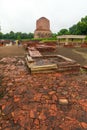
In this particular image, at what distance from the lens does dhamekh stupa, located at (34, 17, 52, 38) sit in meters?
43.7

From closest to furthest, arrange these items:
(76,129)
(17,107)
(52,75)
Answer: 1. (76,129)
2. (17,107)
3. (52,75)

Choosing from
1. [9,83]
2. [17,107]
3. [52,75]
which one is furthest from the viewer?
[52,75]

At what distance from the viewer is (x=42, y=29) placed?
4419 cm

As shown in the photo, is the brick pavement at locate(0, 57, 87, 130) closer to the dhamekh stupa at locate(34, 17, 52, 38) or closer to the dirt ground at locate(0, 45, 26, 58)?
the dirt ground at locate(0, 45, 26, 58)

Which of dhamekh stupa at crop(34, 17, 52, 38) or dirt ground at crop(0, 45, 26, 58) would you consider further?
dhamekh stupa at crop(34, 17, 52, 38)

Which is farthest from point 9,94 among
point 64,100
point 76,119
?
point 76,119

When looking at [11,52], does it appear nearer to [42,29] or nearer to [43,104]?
[43,104]

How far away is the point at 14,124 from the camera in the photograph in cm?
178

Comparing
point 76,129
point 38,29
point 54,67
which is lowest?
point 76,129

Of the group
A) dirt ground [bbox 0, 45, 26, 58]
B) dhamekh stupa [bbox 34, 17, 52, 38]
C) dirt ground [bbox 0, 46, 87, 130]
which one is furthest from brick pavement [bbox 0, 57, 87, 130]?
dhamekh stupa [bbox 34, 17, 52, 38]

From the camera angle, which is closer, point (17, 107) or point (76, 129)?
point (76, 129)

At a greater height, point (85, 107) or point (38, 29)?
point (38, 29)

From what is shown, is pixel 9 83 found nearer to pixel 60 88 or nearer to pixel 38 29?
pixel 60 88

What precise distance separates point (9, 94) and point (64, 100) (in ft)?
4.47
